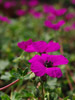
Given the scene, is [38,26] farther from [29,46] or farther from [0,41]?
[29,46]

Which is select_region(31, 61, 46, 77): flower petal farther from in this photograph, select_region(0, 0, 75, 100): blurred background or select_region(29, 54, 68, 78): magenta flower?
select_region(0, 0, 75, 100): blurred background

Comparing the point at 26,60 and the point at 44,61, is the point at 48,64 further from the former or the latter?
the point at 26,60

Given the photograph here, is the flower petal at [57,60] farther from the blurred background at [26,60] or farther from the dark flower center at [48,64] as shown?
the blurred background at [26,60]

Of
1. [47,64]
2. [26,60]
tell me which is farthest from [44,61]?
[26,60]

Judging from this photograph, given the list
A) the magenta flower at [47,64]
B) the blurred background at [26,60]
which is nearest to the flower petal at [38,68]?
the magenta flower at [47,64]

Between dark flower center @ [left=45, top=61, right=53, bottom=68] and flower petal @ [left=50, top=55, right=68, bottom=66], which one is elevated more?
flower petal @ [left=50, top=55, right=68, bottom=66]

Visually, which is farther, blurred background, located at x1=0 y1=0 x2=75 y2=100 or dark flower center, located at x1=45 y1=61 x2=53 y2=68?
blurred background, located at x1=0 y1=0 x2=75 y2=100

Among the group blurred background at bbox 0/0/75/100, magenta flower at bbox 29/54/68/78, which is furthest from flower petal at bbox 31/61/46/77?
blurred background at bbox 0/0/75/100
